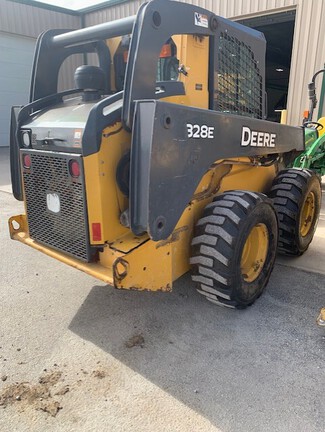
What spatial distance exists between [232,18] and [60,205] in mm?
9718

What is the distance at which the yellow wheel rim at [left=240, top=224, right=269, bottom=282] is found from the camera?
3133 mm

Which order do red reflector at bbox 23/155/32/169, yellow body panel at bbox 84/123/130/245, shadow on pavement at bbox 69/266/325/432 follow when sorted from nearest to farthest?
shadow on pavement at bbox 69/266/325/432, yellow body panel at bbox 84/123/130/245, red reflector at bbox 23/155/32/169

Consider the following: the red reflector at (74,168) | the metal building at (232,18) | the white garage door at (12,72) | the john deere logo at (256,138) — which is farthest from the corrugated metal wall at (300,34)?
the red reflector at (74,168)

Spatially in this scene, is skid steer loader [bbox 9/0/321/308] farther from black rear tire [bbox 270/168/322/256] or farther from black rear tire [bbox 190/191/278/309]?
black rear tire [bbox 270/168/322/256]

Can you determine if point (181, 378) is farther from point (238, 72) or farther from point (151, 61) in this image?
point (238, 72)

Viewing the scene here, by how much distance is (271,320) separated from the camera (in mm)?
2887

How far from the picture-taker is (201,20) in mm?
2654

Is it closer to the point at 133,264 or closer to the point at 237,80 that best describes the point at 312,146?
the point at 237,80

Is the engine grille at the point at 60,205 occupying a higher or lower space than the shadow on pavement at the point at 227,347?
higher

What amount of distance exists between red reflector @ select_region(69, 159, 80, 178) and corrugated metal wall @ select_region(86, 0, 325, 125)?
8503 millimetres

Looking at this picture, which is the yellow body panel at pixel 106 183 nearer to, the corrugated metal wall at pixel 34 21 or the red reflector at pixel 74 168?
the red reflector at pixel 74 168

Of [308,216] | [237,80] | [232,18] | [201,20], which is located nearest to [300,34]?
[232,18]

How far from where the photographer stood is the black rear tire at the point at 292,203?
12.2ft

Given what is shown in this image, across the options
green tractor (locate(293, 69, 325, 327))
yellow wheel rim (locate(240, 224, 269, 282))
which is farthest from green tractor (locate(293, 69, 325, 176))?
yellow wheel rim (locate(240, 224, 269, 282))
